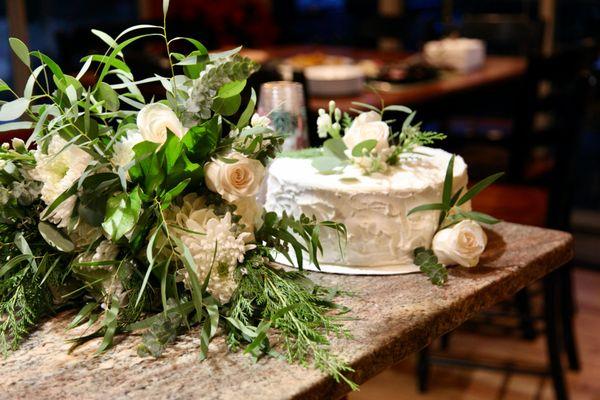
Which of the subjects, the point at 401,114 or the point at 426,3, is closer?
the point at 401,114

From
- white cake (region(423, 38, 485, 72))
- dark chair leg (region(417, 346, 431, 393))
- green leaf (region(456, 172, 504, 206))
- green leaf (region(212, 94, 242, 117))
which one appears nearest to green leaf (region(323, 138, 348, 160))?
green leaf (region(456, 172, 504, 206))

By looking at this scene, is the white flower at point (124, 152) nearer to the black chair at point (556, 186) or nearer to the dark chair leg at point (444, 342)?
the black chair at point (556, 186)

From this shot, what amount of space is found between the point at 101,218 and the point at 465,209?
667mm

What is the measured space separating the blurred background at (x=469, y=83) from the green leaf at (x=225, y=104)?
11.4 inches

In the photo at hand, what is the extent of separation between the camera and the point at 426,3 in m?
5.87

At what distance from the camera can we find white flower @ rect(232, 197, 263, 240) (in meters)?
1.32

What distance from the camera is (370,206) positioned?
1.48 metres

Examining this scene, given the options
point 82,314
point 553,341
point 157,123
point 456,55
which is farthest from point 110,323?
point 456,55

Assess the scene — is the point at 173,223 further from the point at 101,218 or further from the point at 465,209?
the point at 465,209

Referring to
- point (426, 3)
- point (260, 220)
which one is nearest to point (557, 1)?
point (426, 3)

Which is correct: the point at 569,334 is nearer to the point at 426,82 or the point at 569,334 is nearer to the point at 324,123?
the point at 426,82

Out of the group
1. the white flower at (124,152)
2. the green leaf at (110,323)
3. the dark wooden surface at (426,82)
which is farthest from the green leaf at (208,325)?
the dark wooden surface at (426,82)

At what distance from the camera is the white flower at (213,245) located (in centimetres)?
125

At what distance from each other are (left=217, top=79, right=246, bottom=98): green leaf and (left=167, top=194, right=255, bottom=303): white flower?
6.6 inches
